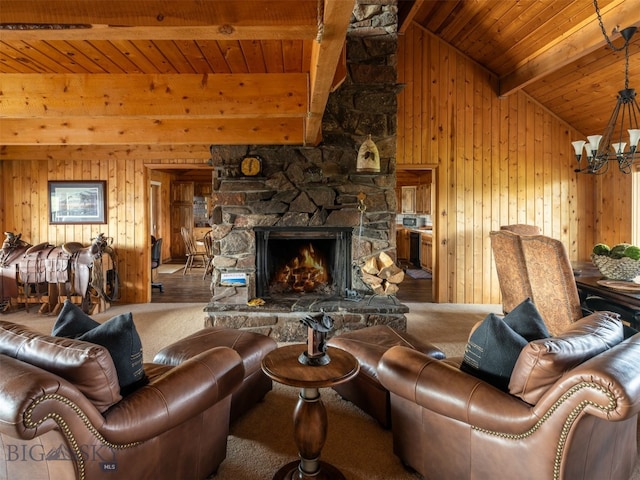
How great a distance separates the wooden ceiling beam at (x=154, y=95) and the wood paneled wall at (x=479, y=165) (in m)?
2.95

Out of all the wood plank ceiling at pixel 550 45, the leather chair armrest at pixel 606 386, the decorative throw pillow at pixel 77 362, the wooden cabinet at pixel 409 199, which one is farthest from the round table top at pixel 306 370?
the wooden cabinet at pixel 409 199

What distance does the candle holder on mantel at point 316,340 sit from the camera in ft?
6.28

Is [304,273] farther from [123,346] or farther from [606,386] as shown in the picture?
[606,386]

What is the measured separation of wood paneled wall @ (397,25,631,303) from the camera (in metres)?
5.52

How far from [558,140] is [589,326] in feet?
15.5

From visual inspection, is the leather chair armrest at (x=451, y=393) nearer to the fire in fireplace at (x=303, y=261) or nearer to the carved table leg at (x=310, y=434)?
the carved table leg at (x=310, y=434)

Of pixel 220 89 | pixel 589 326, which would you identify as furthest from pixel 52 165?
pixel 589 326

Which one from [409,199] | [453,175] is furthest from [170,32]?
[409,199]

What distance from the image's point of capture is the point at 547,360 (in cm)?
147

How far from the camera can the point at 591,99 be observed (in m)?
4.81

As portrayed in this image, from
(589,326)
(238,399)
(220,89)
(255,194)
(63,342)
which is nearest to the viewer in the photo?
(63,342)

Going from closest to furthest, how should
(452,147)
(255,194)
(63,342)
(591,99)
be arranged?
(63,342) < (255,194) < (591,99) < (452,147)

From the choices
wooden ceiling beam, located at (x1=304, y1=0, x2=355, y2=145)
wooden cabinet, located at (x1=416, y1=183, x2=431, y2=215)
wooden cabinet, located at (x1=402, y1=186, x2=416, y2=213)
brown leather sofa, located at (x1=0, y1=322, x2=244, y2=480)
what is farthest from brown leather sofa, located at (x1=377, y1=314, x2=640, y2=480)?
wooden cabinet, located at (x1=402, y1=186, x2=416, y2=213)

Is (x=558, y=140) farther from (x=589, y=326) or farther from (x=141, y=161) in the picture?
(x=141, y=161)
